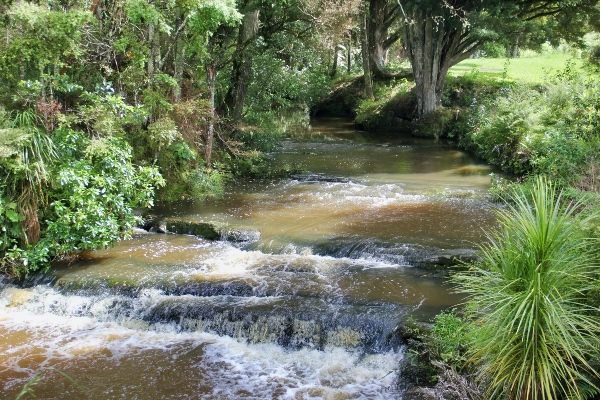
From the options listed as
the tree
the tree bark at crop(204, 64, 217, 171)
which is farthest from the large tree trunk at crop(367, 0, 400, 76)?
the tree bark at crop(204, 64, 217, 171)

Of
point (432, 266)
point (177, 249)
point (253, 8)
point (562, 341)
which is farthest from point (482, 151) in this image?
point (562, 341)

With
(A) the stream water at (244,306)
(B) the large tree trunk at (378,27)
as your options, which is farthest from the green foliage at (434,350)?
(B) the large tree trunk at (378,27)

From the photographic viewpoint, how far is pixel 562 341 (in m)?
4.18

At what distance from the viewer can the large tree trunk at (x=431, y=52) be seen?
22391mm

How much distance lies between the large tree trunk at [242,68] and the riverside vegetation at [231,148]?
1.7 inches

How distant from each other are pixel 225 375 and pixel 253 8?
9.74 metres

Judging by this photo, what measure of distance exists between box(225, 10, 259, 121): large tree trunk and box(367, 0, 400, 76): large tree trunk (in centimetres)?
1462

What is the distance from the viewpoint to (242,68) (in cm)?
1505

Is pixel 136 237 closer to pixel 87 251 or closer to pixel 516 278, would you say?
pixel 87 251

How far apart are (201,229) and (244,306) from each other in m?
3.20

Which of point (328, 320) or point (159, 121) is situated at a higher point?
point (159, 121)

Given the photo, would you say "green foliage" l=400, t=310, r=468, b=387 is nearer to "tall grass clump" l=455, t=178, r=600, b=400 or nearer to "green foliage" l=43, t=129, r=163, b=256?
"tall grass clump" l=455, t=178, r=600, b=400

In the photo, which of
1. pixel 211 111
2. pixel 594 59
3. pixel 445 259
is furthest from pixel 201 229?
pixel 594 59

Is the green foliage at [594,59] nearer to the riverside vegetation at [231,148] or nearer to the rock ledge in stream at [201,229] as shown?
→ the riverside vegetation at [231,148]
